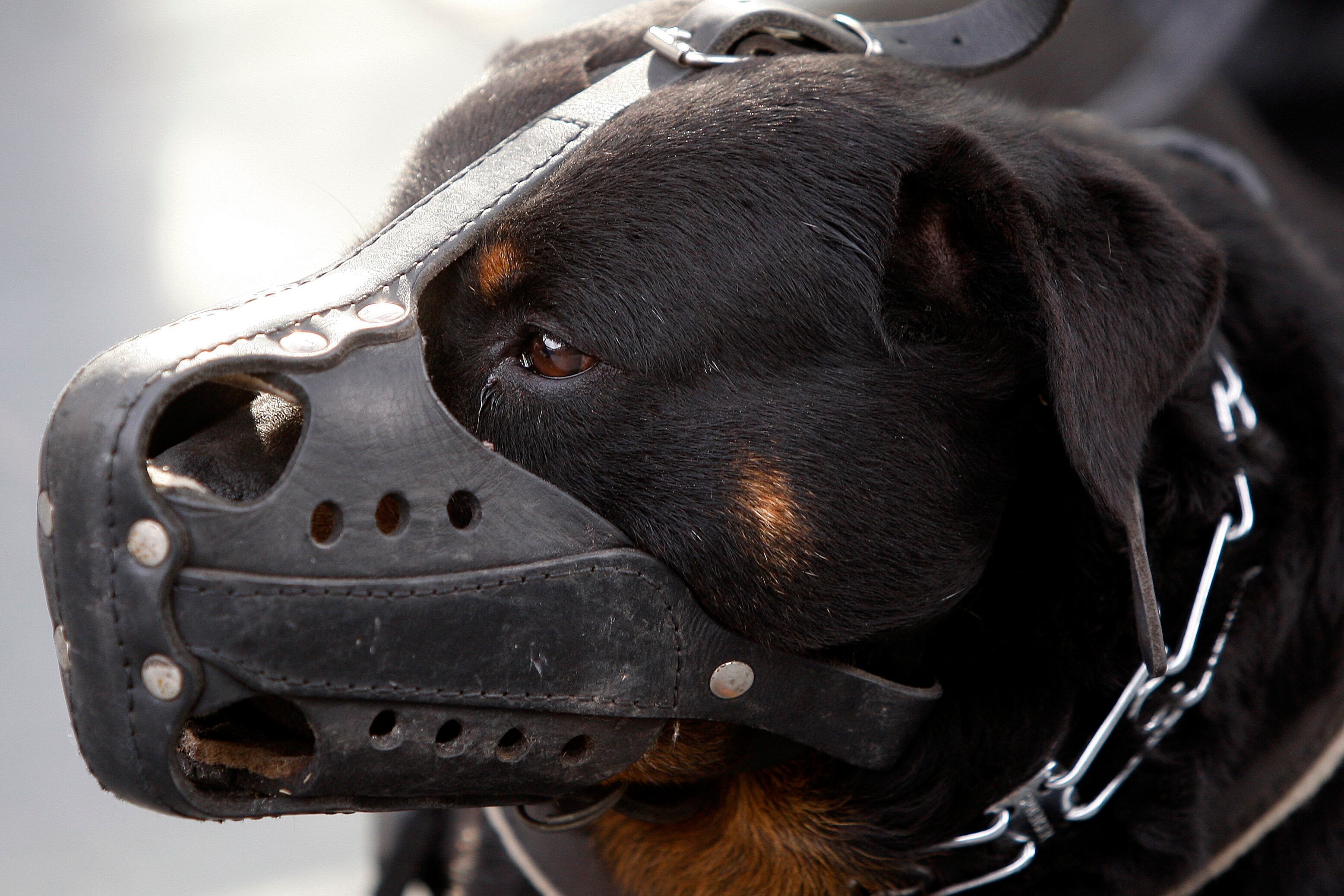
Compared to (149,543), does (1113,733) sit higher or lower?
lower

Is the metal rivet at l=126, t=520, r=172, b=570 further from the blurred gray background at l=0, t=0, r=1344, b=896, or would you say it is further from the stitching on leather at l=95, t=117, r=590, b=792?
the blurred gray background at l=0, t=0, r=1344, b=896

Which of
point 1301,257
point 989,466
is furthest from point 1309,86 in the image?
point 989,466

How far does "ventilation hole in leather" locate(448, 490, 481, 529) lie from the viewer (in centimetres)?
130

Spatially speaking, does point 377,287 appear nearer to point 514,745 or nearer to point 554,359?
point 554,359

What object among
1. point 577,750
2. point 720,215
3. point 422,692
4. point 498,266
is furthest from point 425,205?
point 577,750

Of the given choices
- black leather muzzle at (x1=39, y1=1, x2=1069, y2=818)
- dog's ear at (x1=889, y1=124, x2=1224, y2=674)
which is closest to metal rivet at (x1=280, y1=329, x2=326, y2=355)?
black leather muzzle at (x1=39, y1=1, x2=1069, y2=818)

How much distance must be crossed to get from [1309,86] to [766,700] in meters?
3.41

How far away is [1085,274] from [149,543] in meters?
1.15

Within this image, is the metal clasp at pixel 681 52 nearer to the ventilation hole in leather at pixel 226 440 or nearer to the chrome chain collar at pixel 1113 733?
the ventilation hole in leather at pixel 226 440

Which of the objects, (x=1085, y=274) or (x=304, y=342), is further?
(x=1085, y=274)

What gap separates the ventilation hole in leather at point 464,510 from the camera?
130 centimetres

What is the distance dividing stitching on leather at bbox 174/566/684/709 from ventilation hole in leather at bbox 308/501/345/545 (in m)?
0.06

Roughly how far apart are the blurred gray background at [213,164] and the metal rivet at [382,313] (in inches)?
18.2

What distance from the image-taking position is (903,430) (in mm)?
1503
